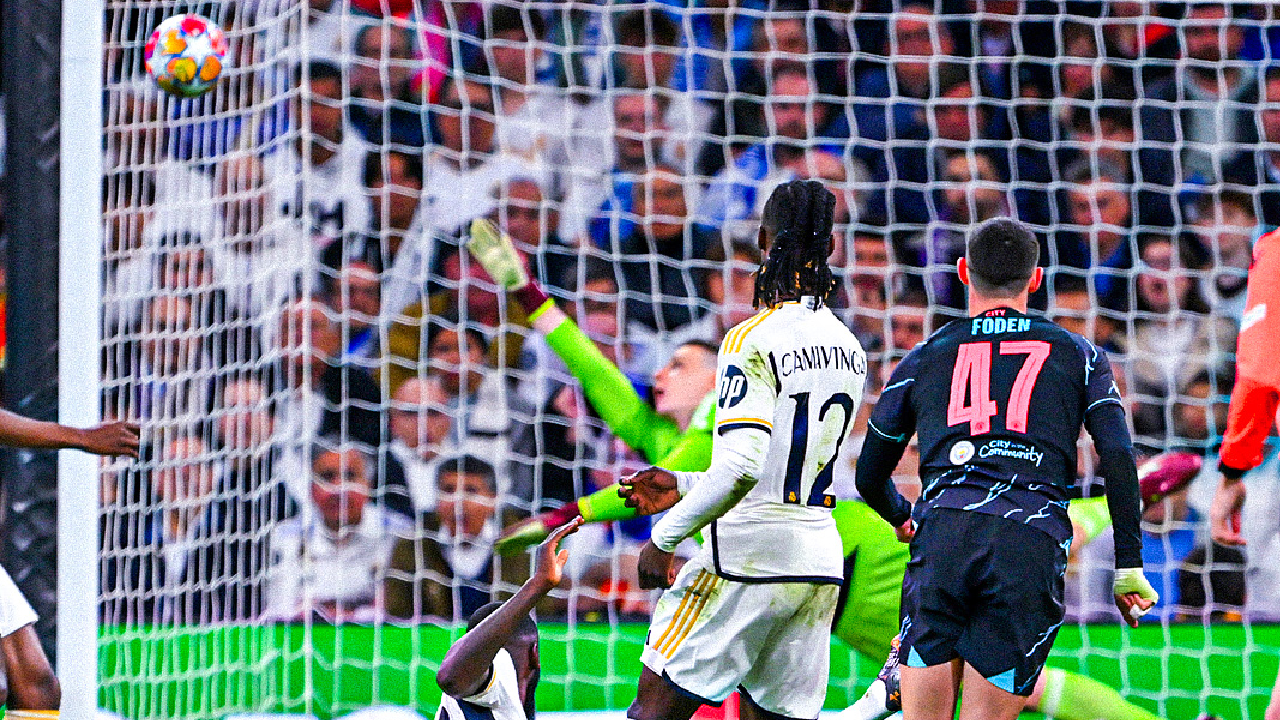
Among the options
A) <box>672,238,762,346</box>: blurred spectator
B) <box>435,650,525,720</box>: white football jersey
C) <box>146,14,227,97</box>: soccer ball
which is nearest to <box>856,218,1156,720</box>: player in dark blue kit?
<box>435,650,525,720</box>: white football jersey

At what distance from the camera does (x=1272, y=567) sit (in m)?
6.60

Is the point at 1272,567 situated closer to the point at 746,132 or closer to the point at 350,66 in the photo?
the point at 746,132

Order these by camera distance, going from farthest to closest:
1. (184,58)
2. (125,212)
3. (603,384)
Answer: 1. (125,212)
2. (603,384)
3. (184,58)

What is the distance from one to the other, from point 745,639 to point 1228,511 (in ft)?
5.87

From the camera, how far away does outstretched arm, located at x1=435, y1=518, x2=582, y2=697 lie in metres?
3.50

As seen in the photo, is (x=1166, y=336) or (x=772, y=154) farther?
(x=772, y=154)

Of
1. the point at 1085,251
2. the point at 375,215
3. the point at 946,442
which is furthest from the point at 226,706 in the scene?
the point at 1085,251

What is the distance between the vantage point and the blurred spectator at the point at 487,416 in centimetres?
654

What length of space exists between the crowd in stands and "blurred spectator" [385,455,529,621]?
0.5 inches

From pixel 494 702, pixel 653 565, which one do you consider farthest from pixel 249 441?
pixel 653 565

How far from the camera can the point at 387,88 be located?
22.3ft

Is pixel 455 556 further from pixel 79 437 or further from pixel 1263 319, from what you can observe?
pixel 1263 319

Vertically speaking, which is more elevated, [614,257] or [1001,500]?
[614,257]

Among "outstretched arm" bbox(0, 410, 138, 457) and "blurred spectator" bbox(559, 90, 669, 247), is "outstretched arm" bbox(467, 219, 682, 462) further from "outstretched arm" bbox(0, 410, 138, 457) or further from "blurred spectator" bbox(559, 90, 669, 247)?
"blurred spectator" bbox(559, 90, 669, 247)
